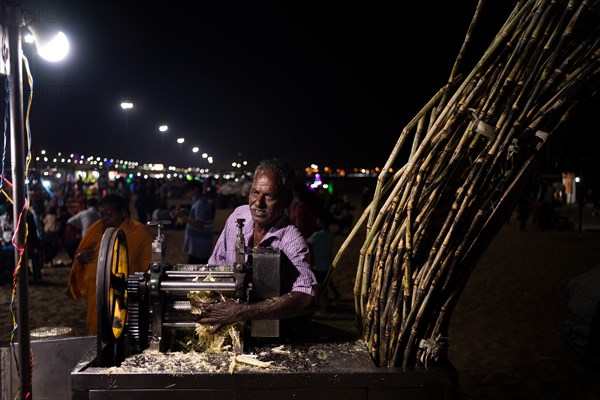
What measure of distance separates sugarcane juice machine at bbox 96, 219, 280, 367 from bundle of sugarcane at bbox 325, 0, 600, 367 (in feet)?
1.96

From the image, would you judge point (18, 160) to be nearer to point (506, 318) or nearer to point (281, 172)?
point (281, 172)

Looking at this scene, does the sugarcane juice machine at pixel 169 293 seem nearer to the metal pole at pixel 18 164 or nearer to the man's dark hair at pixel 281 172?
the man's dark hair at pixel 281 172

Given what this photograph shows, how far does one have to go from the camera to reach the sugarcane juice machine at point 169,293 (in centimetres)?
256

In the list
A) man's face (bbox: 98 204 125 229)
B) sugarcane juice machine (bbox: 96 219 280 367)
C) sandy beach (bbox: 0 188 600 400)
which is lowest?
sandy beach (bbox: 0 188 600 400)

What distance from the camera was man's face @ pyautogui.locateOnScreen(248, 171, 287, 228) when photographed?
9.89ft

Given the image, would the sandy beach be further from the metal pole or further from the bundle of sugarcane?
the bundle of sugarcane

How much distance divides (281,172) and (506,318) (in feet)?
20.3

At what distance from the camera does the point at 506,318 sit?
26.2 feet

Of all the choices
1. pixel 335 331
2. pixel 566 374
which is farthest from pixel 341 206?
pixel 335 331

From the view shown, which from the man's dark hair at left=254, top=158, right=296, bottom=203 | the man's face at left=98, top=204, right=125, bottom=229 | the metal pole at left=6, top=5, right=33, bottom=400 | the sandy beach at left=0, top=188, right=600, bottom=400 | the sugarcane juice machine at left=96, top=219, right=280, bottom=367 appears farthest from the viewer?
the sandy beach at left=0, top=188, right=600, bottom=400

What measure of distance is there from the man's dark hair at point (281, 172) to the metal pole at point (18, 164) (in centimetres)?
132

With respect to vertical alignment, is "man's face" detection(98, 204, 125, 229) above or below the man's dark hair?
below

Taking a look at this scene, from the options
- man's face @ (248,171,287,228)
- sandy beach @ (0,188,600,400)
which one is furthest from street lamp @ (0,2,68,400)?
sandy beach @ (0,188,600,400)

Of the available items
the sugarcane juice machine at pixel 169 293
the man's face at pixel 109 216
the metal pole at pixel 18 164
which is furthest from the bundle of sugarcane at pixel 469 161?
the man's face at pixel 109 216
